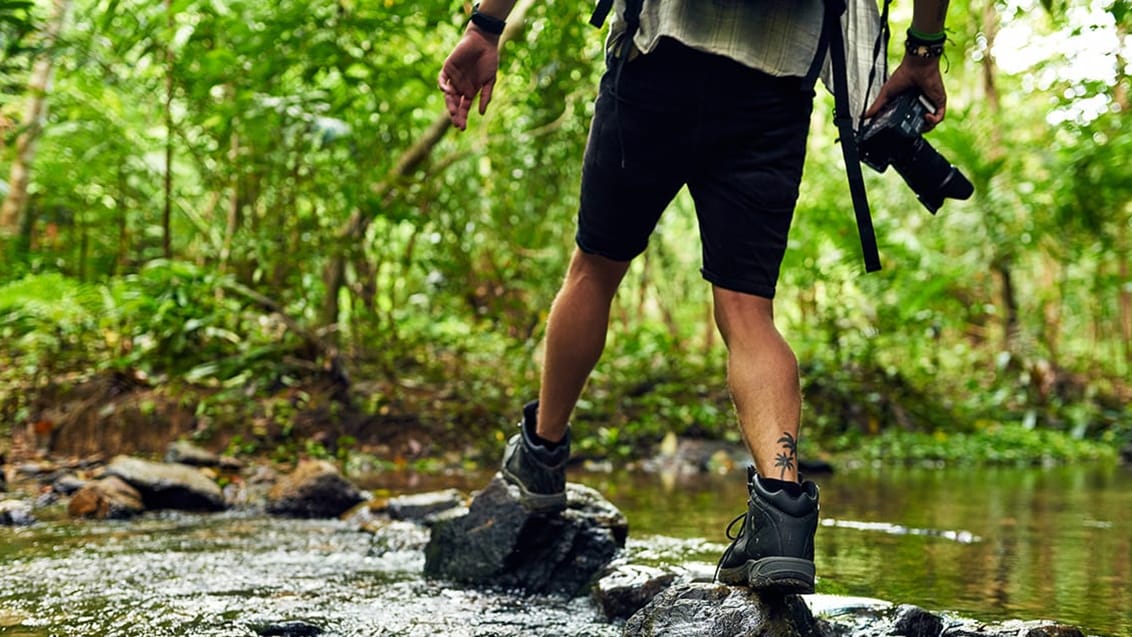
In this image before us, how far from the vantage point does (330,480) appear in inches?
168

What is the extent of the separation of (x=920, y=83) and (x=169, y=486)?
333cm

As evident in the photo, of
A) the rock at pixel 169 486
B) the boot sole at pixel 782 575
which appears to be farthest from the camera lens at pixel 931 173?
the rock at pixel 169 486

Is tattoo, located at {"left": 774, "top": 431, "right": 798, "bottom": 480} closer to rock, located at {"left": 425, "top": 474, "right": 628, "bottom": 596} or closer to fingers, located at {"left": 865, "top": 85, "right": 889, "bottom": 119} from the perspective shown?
fingers, located at {"left": 865, "top": 85, "right": 889, "bottom": 119}

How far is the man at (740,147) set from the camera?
2123mm

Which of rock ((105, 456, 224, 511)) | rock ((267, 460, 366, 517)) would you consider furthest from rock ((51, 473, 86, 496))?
rock ((267, 460, 366, 517))

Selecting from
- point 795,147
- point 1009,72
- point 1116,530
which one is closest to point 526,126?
point 1116,530

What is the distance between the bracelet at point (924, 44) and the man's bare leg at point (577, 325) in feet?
2.64

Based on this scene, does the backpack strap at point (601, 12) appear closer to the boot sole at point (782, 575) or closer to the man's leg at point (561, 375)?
the man's leg at point (561, 375)

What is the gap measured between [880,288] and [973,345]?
17.9 feet

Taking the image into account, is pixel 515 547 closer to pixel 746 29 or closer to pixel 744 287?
pixel 744 287

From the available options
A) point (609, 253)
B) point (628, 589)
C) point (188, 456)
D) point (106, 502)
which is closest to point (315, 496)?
point (106, 502)

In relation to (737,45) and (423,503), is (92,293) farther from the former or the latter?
(737,45)

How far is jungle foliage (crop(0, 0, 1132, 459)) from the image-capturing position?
6.07m

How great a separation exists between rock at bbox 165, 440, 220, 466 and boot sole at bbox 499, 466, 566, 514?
2.99 metres
